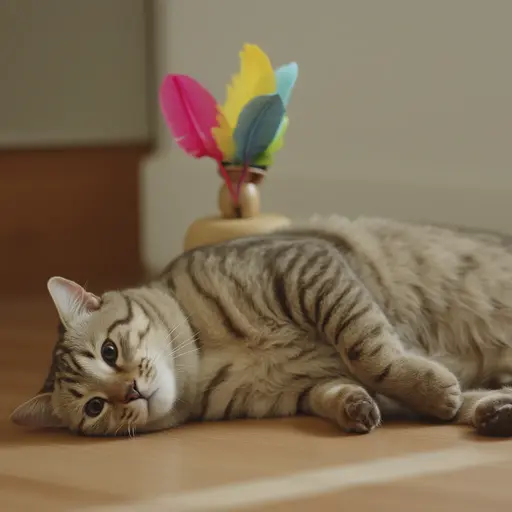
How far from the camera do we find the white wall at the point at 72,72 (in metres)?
2.70

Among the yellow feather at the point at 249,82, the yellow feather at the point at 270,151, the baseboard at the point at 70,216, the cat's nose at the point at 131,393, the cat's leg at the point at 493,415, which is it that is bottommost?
the baseboard at the point at 70,216

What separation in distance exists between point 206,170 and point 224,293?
3.97 ft

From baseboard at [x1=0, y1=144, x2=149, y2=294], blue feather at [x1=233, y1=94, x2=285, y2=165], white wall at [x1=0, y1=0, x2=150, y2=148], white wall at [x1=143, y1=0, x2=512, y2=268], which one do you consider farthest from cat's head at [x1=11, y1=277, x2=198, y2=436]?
white wall at [x1=0, y1=0, x2=150, y2=148]

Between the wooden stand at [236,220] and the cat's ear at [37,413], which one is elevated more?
the wooden stand at [236,220]

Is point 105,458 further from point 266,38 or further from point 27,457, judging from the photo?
point 266,38

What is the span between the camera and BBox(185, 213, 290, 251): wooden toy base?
2.07m

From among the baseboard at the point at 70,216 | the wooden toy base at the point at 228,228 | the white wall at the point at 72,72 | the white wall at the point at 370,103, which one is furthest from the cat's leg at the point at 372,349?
the white wall at the point at 72,72

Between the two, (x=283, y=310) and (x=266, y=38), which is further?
(x=266, y=38)

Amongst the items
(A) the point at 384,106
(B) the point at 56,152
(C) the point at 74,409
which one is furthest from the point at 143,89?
(C) the point at 74,409

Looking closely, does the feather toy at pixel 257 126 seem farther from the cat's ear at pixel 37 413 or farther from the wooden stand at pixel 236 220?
the cat's ear at pixel 37 413

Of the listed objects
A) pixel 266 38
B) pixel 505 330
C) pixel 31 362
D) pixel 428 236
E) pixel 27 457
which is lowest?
pixel 31 362

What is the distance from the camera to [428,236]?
1.75 metres

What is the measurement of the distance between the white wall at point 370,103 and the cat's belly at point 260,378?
91 centimetres

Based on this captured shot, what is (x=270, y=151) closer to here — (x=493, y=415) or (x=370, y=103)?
(x=370, y=103)
